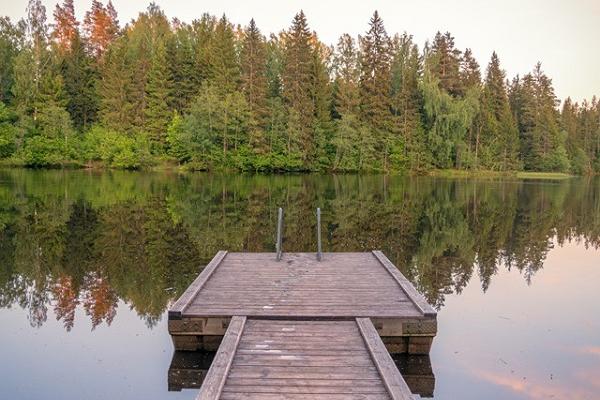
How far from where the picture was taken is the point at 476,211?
25.6 m

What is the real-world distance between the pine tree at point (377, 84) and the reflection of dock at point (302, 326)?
48374 millimetres

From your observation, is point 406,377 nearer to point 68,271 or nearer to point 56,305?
point 56,305

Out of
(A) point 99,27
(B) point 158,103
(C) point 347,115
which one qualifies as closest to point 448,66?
(C) point 347,115

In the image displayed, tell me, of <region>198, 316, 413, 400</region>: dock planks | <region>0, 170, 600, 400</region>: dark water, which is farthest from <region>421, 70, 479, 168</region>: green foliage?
<region>198, 316, 413, 400</region>: dock planks

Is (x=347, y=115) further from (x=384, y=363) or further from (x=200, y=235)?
(x=384, y=363)

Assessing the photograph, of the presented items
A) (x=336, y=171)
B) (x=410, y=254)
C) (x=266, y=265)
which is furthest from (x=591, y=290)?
(x=336, y=171)

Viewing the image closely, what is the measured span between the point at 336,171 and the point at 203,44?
2130 cm

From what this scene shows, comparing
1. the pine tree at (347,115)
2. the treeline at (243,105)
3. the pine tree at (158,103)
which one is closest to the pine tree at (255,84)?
the treeline at (243,105)

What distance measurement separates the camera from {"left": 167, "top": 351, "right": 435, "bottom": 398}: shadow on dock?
21.3 ft

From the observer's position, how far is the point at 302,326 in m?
6.82

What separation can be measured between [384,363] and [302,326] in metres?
1.60

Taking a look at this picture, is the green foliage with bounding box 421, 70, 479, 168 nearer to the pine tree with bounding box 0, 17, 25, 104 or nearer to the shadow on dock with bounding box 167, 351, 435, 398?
the pine tree with bounding box 0, 17, 25, 104

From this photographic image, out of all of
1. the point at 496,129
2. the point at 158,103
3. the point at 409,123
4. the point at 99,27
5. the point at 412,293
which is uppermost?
the point at 99,27

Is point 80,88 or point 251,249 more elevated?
point 80,88
